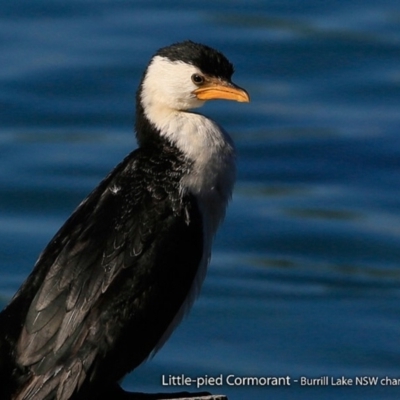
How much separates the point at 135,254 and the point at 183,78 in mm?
1171

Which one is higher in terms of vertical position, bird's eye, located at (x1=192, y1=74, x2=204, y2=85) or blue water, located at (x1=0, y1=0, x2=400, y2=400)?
bird's eye, located at (x1=192, y1=74, x2=204, y2=85)

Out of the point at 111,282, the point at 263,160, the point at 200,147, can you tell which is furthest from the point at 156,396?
the point at 263,160

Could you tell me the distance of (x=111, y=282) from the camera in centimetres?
984

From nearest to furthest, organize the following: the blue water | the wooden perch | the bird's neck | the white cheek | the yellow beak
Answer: the wooden perch < the bird's neck < the white cheek < the yellow beak < the blue water

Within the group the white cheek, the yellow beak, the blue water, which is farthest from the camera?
the blue water

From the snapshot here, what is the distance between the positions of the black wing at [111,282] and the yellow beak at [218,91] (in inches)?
18.7

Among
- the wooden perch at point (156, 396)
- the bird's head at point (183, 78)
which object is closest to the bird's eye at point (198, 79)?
the bird's head at point (183, 78)

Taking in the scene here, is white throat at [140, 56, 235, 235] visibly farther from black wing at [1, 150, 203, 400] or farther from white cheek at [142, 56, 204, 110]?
black wing at [1, 150, 203, 400]

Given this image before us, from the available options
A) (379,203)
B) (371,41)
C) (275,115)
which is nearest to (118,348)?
(379,203)

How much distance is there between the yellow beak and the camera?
35.1 ft

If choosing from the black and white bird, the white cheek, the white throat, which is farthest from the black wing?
the white cheek

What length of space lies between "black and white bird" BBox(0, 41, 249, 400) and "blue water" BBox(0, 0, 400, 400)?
2.19 m

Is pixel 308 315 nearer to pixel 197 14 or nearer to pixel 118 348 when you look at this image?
pixel 118 348

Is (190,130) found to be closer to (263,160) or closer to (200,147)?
(200,147)
